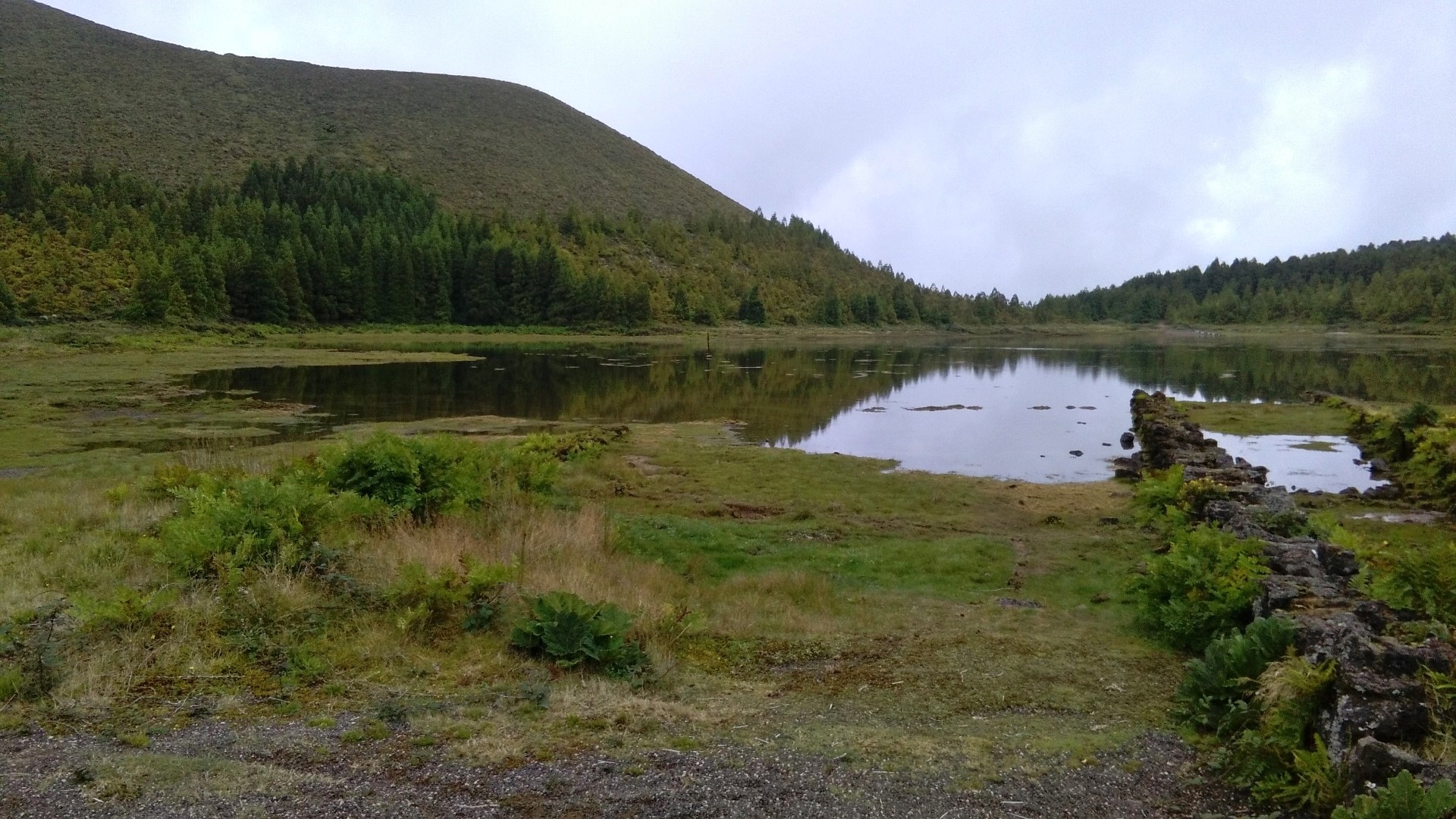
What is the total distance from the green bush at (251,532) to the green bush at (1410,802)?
9.66 meters

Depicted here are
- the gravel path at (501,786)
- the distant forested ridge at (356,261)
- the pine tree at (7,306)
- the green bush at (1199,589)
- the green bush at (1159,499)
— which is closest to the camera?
the gravel path at (501,786)

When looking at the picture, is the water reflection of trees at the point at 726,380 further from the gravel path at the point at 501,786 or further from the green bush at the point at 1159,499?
the gravel path at the point at 501,786

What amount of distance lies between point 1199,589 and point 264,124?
646ft

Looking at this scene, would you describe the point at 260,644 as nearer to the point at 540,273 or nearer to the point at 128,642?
the point at 128,642

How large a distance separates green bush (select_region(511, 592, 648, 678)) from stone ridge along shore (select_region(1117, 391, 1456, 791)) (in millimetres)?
5633

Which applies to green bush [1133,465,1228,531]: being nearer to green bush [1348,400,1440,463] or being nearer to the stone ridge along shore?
the stone ridge along shore

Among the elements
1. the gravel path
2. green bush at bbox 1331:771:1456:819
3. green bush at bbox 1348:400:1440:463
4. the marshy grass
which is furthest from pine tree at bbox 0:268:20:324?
green bush at bbox 1348:400:1440:463

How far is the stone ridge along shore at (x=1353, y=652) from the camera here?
5238mm

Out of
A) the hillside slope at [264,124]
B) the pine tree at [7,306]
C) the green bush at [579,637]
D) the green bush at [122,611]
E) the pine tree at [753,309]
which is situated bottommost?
the green bush at [579,637]

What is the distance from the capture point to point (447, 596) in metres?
9.05

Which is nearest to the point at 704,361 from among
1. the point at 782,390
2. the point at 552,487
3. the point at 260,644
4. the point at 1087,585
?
the point at 782,390

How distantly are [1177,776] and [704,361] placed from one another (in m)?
65.2

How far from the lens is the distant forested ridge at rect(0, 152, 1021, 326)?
82.5 meters

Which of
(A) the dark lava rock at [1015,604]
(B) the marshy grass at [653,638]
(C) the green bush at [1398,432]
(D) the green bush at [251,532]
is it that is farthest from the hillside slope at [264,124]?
(A) the dark lava rock at [1015,604]
